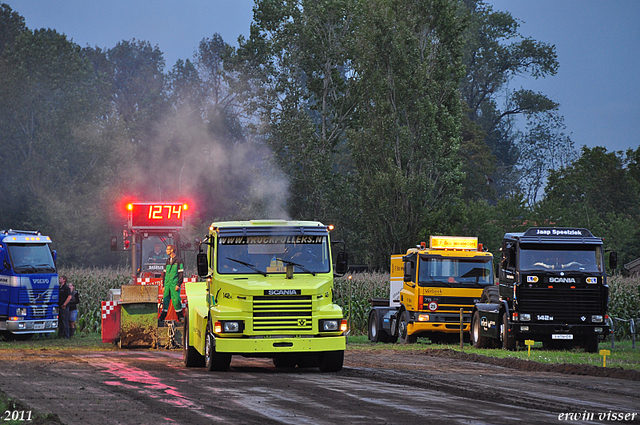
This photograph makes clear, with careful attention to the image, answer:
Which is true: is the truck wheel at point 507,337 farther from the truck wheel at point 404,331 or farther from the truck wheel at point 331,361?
the truck wheel at point 331,361

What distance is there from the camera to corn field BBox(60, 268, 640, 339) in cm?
3522

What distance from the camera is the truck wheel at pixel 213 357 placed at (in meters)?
16.8

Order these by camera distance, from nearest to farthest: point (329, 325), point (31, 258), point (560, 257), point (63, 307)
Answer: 1. point (329, 325)
2. point (560, 257)
3. point (31, 258)
4. point (63, 307)

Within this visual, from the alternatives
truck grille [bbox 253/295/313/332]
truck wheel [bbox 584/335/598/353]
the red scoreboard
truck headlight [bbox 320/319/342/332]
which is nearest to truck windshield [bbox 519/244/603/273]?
truck wheel [bbox 584/335/598/353]

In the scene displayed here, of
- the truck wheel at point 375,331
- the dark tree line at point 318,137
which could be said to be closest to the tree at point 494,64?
the dark tree line at point 318,137

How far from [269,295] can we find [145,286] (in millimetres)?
8628

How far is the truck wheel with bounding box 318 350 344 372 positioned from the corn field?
17205 millimetres

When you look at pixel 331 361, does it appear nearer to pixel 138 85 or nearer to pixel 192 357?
pixel 192 357

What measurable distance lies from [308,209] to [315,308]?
126 ft

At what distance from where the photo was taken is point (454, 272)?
27.4 m

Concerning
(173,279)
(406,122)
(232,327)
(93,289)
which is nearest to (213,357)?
(232,327)

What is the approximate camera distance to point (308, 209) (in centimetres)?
5488

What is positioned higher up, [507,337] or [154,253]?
[154,253]

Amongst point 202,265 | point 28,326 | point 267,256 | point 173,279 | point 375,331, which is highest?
point 267,256
